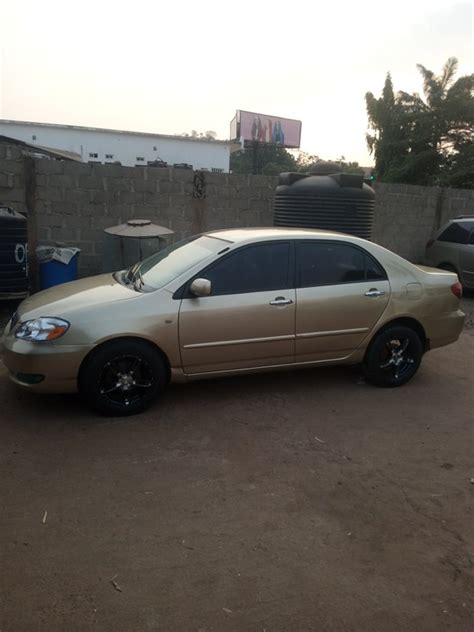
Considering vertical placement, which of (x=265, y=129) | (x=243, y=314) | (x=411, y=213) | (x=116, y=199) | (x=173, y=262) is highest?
(x=265, y=129)

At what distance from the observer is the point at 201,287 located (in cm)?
405

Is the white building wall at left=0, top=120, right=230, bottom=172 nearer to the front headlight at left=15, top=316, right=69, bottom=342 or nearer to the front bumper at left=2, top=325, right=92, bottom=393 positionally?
the front headlight at left=15, top=316, right=69, bottom=342

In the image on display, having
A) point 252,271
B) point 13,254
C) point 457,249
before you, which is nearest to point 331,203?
point 252,271

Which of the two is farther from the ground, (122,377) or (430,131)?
(430,131)

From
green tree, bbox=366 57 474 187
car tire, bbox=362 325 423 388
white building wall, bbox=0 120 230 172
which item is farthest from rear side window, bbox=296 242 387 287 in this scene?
white building wall, bbox=0 120 230 172

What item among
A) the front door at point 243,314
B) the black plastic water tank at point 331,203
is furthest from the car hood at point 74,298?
the black plastic water tank at point 331,203

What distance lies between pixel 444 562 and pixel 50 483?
2.29 m

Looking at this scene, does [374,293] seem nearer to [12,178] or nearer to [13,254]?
[13,254]

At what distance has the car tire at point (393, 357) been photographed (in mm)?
4859

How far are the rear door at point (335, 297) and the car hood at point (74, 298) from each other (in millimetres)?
1487

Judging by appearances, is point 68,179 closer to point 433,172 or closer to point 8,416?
point 8,416

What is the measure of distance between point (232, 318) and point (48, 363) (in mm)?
1469

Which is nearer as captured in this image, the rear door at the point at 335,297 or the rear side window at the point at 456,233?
the rear door at the point at 335,297

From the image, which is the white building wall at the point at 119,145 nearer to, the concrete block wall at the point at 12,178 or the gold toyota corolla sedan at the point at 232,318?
the concrete block wall at the point at 12,178
